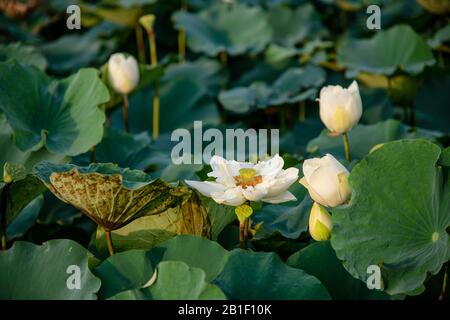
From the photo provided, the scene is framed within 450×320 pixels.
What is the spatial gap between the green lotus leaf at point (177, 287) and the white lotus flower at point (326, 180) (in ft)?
1.02

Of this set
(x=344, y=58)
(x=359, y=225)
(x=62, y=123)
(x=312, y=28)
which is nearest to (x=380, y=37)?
(x=344, y=58)

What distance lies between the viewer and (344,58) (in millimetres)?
2887

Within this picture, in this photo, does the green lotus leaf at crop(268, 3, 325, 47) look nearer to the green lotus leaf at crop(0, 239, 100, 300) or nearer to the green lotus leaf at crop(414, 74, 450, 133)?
the green lotus leaf at crop(414, 74, 450, 133)

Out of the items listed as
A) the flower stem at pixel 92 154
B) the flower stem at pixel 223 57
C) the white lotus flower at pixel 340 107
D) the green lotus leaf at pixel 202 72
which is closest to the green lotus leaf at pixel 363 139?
the white lotus flower at pixel 340 107

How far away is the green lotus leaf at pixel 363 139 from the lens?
2109 mm

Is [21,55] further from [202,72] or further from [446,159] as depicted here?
[446,159]

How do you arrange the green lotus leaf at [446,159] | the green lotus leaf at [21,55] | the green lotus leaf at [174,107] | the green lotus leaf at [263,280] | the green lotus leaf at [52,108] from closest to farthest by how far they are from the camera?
the green lotus leaf at [263,280], the green lotus leaf at [446,159], the green lotus leaf at [52,108], the green lotus leaf at [21,55], the green lotus leaf at [174,107]

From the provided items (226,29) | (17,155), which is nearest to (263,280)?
(17,155)

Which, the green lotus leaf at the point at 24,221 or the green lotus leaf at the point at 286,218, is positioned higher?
the green lotus leaf at the point at 286,218

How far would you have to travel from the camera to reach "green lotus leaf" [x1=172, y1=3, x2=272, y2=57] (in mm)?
3203

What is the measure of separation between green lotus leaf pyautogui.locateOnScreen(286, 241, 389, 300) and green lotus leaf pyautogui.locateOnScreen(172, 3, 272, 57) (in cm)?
172

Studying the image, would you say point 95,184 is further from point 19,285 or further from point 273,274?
point 273,274

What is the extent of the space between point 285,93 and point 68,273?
1.45 meters

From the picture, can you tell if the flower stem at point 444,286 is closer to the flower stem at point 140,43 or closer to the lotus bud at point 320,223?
the lotus bud at point 320,223
